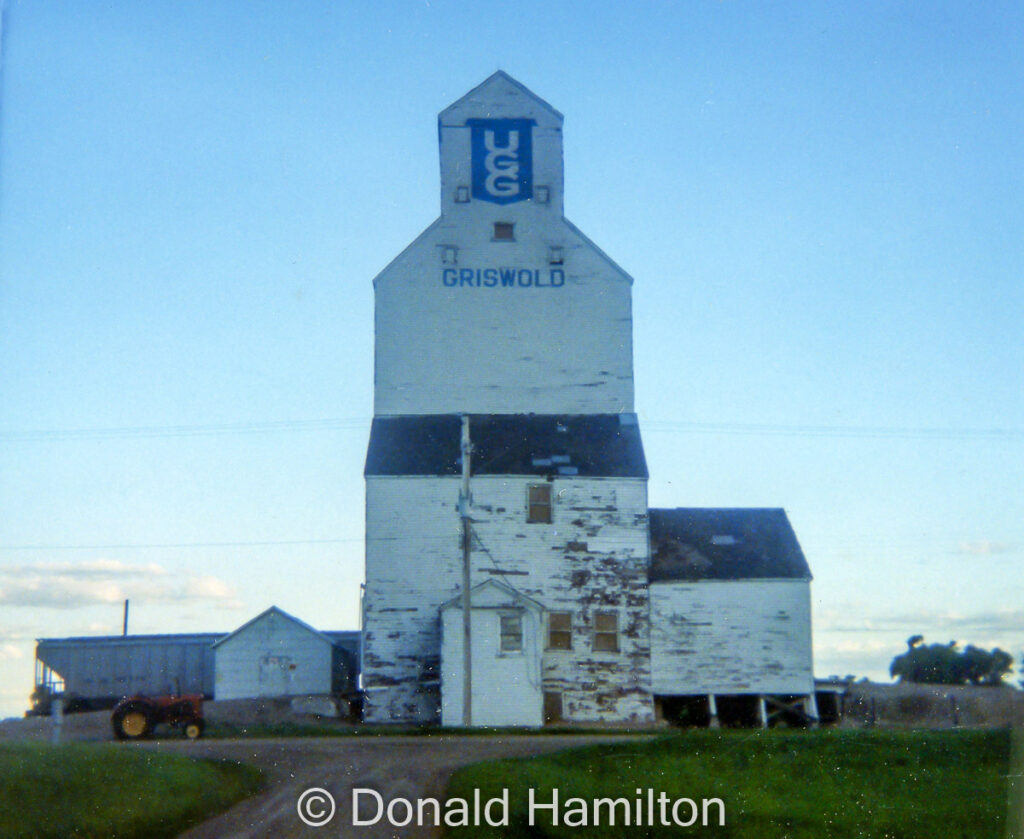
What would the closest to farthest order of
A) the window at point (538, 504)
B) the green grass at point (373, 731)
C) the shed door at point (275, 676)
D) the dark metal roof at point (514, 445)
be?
1. the green grass at point (373, 731)
2. the window at point (538, 504)
3. the dark metal roof at point (514, 445)
4. the shed door at point (275, 676)

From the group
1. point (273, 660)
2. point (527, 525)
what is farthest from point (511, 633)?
point (273, 660)

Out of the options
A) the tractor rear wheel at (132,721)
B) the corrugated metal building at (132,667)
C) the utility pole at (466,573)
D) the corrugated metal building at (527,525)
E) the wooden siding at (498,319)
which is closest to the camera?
the tractor rear wheel at (132,721)

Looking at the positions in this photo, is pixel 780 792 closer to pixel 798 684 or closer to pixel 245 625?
pixel 798 684

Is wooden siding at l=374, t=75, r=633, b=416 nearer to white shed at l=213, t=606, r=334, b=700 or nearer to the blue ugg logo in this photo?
the blue ugg logo

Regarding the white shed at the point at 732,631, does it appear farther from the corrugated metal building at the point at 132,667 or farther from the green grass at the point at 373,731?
the corrugated metal building at the point at 132,667

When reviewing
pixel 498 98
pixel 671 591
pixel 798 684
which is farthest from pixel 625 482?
pixel 498 98

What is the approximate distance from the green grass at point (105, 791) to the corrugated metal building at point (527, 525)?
14.4m

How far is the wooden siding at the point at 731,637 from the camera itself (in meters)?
35.9

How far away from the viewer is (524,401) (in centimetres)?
3897

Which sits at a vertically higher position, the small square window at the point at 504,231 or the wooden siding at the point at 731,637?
the small square window at the point at 504,231

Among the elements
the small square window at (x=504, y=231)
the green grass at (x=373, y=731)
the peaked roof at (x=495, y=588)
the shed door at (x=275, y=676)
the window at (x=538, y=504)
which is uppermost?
the small square window at (x=504, y=231)

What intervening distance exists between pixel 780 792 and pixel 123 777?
9012mm

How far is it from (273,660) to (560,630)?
14.1 metres

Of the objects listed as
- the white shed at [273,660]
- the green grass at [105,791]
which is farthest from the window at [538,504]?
the green grass at [105,791]
